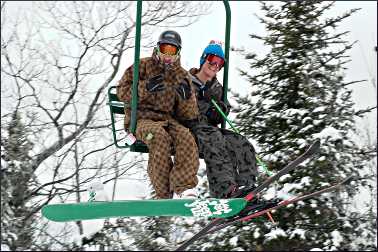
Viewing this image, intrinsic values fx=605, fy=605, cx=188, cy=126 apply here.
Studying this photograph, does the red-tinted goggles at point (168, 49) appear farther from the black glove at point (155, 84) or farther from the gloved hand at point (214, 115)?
the gloved hand at point (214, 115)

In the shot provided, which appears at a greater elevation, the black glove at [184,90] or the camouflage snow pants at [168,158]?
the black glove at [184,90]

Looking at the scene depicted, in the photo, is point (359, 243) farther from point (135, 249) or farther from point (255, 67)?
point (135, 249)

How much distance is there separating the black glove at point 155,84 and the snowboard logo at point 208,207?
836 millimetres

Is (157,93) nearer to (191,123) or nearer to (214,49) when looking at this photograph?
(191,123)

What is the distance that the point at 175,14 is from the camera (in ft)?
48.5

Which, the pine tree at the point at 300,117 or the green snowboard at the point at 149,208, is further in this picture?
the pine tree at the point at 300,117

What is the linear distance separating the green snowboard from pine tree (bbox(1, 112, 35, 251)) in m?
9.57

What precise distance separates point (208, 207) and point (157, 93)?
2.99 feet

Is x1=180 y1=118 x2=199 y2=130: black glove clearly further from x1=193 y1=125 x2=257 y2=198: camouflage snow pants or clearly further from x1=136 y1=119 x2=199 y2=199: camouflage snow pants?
x1=136 y1=119 x2=199 y2=199: camouflage snow pants

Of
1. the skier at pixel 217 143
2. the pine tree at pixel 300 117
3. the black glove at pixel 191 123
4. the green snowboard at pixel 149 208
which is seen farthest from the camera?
the pine tree at pixel 300 117

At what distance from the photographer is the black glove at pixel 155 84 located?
4.23 m

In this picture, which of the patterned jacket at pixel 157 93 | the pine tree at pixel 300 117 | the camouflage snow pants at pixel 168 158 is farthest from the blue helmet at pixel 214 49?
the pine tree at pixel 300 117

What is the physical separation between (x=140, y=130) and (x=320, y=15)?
766 centimetres

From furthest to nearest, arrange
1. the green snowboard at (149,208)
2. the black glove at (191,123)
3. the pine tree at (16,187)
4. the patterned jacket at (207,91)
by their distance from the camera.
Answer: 1. the pine tree at (16,187)
2. the patterned jacket at (207,91)
3. the black glove at (191,123)
4. the green snowboard at (149,208)
